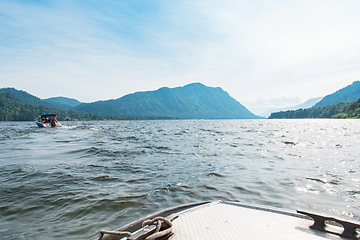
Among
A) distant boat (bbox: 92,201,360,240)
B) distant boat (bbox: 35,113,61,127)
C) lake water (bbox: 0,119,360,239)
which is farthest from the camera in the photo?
distant boat (bbox: 35,113,61,127)

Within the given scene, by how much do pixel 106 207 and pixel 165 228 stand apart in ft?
11.8

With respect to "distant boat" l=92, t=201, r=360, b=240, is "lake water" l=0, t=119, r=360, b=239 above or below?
below

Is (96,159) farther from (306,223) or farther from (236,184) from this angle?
(306,223)

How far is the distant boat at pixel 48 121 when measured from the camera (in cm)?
5819

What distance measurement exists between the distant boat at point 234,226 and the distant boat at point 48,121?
65.9m

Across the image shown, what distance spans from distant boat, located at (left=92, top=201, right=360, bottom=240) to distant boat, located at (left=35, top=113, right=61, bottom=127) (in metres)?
65.9

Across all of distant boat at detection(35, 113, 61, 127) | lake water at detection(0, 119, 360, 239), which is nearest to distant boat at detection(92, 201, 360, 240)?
lake water at detection(0, 119, 360, 239)

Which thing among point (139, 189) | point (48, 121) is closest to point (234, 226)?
point (139, 189)

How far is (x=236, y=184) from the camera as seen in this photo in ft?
28.0

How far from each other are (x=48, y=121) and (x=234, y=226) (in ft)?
245

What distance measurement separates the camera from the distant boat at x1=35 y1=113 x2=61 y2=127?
191 feet

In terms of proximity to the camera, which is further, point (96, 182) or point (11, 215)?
point (96, 182)

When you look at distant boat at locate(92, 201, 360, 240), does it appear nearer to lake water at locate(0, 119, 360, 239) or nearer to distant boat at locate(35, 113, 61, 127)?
lake water at locate(0, 119, 360, 239)

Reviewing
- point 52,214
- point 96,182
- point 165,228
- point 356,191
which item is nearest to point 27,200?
point 52,214
